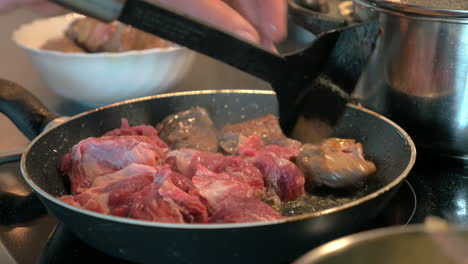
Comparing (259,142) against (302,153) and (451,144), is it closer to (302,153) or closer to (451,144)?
(302,153)

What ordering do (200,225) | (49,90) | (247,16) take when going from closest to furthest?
(200,225)
(247,16)
(49,90)

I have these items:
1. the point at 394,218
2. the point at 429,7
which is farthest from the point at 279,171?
the point at 429,7

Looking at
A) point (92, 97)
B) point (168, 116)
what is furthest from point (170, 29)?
point (92, 97)

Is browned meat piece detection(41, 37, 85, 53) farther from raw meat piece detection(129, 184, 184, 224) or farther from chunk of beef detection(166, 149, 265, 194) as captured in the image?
raw meat piece detection(129, 184, 184, 224)

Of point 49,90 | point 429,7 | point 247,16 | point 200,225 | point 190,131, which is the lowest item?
point 49,90

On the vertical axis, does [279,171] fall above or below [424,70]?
below

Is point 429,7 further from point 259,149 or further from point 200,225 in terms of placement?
point 200,225

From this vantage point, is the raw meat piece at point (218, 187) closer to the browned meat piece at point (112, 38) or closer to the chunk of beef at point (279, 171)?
the chunk of beef at point (279, 171)
